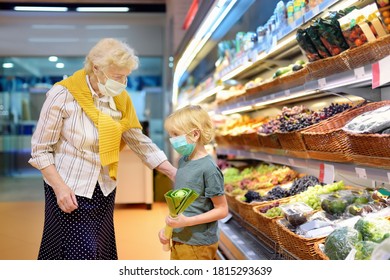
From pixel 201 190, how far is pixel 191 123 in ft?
0.90

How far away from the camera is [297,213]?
2488 mm

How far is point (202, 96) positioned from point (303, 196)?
3.44 meters

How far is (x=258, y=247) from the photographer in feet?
10.6

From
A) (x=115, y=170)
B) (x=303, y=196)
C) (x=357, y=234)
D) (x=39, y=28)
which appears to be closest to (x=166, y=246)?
(x=115, y=170)

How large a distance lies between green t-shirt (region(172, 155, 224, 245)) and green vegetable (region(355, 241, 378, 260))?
55cm

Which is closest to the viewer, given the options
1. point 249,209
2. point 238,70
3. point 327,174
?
point 327,174

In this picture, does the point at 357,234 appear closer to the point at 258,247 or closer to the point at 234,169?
the point at 258,247

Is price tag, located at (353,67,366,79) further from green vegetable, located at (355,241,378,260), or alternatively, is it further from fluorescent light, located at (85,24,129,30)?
fluorescent light, located at (85,24,129,30)

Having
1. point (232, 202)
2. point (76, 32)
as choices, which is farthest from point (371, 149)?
point (76, 32)

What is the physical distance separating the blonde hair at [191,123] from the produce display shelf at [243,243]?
1015 millimetres

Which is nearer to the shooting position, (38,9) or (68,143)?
(68,143)

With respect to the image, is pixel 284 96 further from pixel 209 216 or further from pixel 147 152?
pixel 209 216

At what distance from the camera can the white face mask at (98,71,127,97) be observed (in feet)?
6.93

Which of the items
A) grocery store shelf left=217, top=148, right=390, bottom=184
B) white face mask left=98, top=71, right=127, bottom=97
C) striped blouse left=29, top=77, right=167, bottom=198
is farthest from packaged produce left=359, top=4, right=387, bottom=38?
striped blouse left=29, top=77, right=167, bottom=198
